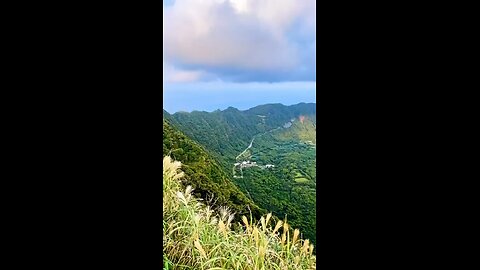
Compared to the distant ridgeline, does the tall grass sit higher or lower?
lower

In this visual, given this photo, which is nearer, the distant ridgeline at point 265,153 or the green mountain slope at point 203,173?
the distant ridgeline at point 265,153

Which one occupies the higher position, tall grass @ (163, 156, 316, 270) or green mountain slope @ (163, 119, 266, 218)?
green mountain slope @ (163, 119, 266, 218)

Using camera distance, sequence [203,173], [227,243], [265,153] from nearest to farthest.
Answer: [227,243]
[265,153]
[203,173]

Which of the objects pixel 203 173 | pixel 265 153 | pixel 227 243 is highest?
pixel 265 153

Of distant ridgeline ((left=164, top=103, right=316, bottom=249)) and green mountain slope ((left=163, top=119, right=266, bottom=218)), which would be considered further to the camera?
green mountain slope ((left=163, top=119, right=266, bottom=218))

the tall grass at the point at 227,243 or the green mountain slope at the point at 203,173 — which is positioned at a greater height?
the green mountain slope at the point at 203,173
